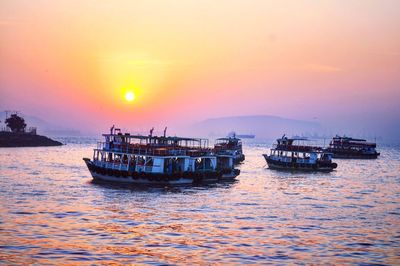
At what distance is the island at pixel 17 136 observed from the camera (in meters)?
150

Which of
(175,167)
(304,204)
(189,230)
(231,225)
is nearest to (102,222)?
(189,230)

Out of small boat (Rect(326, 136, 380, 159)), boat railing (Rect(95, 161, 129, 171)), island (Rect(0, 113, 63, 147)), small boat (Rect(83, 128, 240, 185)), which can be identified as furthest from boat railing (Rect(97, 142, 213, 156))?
island (Rect(0, 113, 63, 147))

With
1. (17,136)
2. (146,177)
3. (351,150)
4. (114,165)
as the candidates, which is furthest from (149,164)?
(17,136)

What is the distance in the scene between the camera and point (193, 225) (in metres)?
31.5

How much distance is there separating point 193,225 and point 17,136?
138 m

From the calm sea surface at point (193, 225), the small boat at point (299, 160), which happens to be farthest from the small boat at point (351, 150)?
the calm sea surface at point (193, 225)

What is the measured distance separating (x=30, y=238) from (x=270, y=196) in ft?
88.4

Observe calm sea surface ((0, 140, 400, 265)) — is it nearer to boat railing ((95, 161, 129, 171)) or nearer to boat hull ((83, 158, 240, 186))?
boat hull ((83, 158, 240, 186))

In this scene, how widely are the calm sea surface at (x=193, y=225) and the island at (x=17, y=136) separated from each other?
336 feet

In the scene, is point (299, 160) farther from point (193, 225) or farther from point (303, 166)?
point (193, 225)

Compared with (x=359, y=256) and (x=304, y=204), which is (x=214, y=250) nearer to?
(x=359, y=256)

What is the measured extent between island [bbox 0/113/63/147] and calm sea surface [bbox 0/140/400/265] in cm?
10249

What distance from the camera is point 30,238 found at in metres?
26.4

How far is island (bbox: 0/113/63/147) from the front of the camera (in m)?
150
